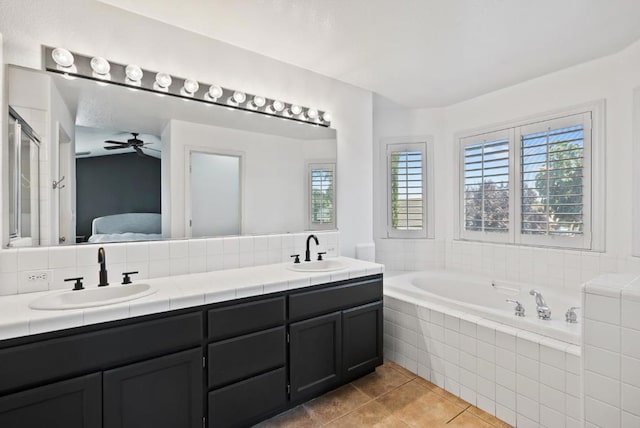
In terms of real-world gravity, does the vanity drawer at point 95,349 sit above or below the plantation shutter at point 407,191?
below

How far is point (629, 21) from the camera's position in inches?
77.6

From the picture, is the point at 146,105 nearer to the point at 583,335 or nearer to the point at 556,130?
the point at 583,335

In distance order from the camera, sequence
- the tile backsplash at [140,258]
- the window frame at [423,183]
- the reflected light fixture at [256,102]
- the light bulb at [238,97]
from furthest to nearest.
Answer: the window frame at [423,183]
the reflected light fixture at [256,102]
the light bulb at [238,97]
the tile backsplash at [140,258]

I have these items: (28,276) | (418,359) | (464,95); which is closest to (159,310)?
(28,276)

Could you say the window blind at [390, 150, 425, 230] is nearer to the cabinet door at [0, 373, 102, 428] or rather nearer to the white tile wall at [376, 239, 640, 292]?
the white tile wall at [376, 239, 640, 292]

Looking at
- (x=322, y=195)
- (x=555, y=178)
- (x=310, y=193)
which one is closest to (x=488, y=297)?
(x=555, y=178)

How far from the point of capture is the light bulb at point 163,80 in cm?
202

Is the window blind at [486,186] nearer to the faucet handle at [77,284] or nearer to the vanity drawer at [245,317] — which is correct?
the vanity drawer at [245,317]

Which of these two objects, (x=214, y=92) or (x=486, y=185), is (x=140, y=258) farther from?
(x=486, y=185)

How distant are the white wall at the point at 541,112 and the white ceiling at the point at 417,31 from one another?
0.56 ft

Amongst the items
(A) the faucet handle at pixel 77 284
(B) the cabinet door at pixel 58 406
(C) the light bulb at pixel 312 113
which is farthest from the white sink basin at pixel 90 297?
(C) the light bulb at pixel 312 113

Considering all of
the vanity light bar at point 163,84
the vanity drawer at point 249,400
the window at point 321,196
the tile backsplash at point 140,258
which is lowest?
the vanity drawer at point 249,400

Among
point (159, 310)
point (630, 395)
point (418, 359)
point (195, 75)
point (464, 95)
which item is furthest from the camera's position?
point (464, 95)

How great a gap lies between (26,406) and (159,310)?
1.81ft
